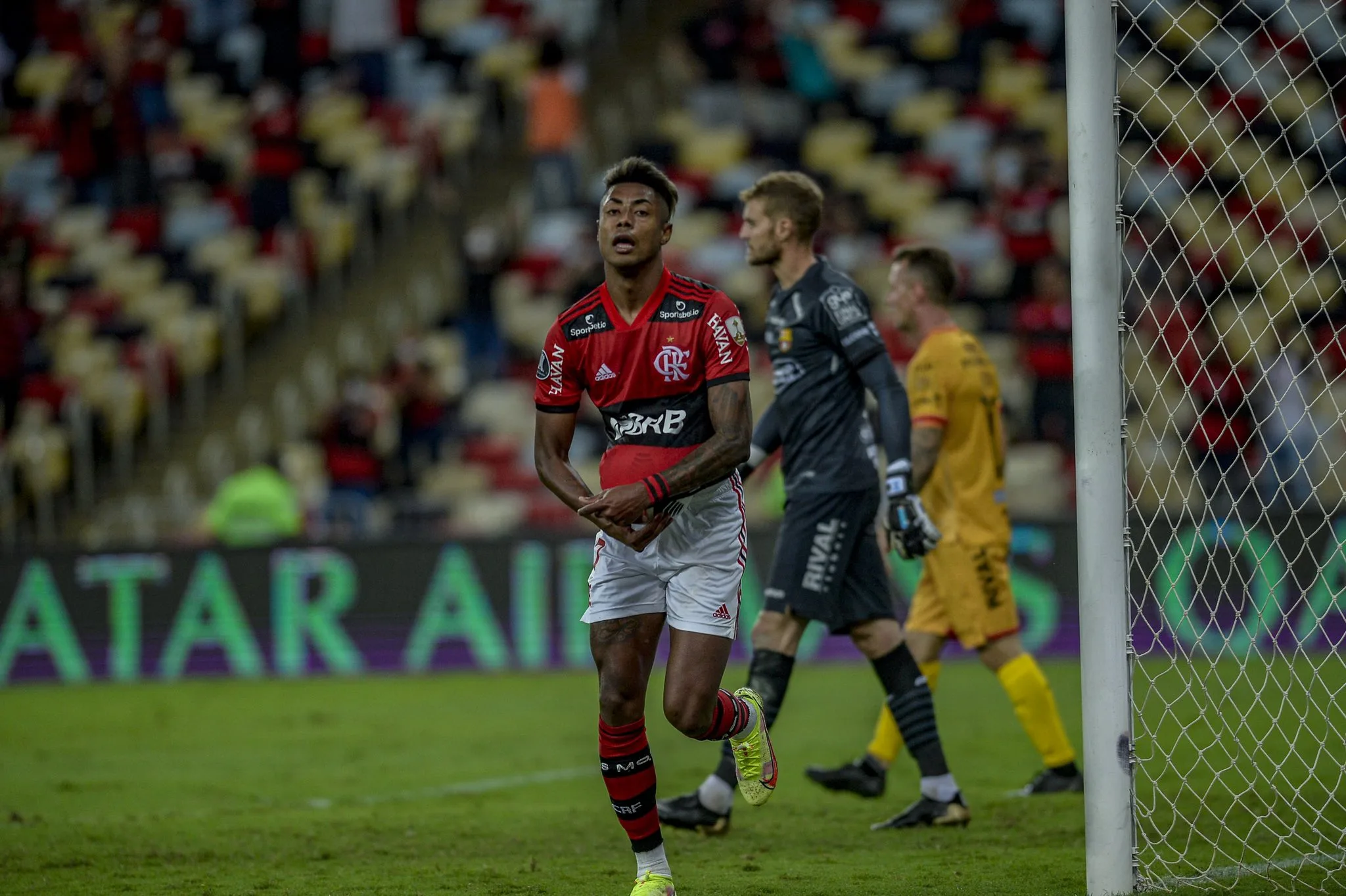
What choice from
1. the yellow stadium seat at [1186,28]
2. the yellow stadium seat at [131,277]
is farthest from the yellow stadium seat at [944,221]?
the yellow stadium seat at [131,277]

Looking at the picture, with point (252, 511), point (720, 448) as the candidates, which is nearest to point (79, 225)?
point (252, 511)

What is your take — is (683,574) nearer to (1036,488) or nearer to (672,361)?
(672,361)

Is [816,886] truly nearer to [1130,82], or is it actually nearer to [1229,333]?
[1229,333]

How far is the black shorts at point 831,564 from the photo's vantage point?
7.04 m

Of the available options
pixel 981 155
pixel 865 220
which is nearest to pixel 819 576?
pixel 865 220

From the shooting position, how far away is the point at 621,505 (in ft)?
17.5

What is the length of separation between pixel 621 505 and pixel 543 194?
14.4 meters

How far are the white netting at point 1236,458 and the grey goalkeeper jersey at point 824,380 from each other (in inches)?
45.9

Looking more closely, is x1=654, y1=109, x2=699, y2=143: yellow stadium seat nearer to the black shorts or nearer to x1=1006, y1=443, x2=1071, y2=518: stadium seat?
x1=1006, y1=443, x2=1071, y2=518: stadium seat

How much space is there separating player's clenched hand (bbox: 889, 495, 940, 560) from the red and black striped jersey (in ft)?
4.79

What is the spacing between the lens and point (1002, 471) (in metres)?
7.95

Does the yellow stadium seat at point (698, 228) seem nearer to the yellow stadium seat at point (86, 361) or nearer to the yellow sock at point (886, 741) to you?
the yellow stadium seat at point (86, 361)

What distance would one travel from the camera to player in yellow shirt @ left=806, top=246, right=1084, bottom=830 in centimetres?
766

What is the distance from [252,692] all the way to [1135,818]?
366 inches
